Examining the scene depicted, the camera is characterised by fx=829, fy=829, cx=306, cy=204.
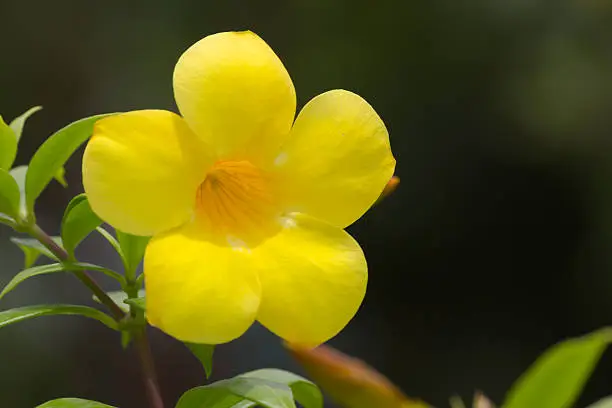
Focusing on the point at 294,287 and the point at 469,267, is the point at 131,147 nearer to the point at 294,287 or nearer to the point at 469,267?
the point at 294,287

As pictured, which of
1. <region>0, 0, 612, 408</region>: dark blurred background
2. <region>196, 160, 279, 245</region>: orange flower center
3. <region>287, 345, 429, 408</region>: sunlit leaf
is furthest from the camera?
<region>0, 0, 612, 408</region>: dark blurred background

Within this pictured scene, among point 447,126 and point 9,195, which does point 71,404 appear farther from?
point 447,126

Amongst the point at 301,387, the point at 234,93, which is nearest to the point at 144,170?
the point at 234,93

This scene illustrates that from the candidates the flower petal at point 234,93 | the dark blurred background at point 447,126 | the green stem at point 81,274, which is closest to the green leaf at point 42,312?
the green stem at point 81,274

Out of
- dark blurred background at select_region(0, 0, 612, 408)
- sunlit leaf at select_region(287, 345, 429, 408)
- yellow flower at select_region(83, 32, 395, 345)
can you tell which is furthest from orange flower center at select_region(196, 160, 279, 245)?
dark blurred background at select_region(0, 0, 612, 408)

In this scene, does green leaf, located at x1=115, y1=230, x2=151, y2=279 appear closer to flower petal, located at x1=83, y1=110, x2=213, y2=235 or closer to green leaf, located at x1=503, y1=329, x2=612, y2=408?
flower petal, located at x1=83, y1=110, x2=213, y2=235
